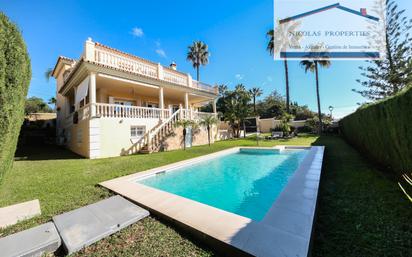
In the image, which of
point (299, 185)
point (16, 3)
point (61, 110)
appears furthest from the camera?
point (61, 110)

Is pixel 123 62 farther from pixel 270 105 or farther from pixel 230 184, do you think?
pixel 270 105

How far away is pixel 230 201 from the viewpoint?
17.1 ft

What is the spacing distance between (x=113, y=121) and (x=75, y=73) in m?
4.94

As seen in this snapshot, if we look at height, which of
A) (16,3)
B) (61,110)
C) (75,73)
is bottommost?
(61,110)

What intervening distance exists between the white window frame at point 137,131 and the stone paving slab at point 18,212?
843 centimetres

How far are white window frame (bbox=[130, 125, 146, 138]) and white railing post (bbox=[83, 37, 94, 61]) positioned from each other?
5166 millimetres

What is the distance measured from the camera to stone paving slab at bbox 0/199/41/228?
3576 millimetres

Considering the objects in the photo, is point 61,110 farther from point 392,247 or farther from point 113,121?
point 392,247

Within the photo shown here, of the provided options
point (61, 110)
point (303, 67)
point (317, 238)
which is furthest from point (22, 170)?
point (303, 67)

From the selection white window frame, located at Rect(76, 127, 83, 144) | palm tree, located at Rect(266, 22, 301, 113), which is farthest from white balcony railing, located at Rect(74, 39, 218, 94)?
palm tree, located at Rect(266, 22, 301, 113)

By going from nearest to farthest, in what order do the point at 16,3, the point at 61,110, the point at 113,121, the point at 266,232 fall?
the point at 266,232, the point at 16,3, the point at 113,121, the point at 61,110
